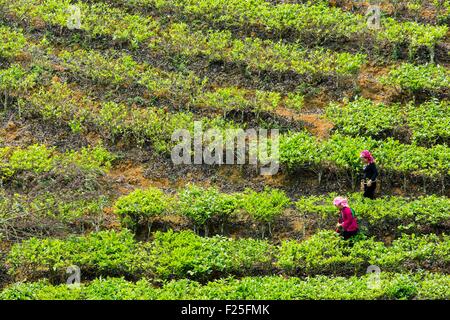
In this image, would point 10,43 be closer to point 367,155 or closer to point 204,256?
point 204,256

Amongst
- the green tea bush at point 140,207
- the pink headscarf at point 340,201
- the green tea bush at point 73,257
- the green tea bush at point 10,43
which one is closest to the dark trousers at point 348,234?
the pink headscarf at point 340,201

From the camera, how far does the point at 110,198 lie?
2180 centimetres

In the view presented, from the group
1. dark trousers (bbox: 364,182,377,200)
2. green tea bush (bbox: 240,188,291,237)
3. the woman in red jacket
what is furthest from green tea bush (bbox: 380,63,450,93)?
the woman in red jacket

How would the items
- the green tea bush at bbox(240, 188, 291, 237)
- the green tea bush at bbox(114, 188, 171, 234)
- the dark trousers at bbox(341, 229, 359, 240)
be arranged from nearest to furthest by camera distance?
the dark trousers at bbox(341, 229, 359, 240)
the green tea bush at bbox(240, 188, 291, 237)
the green tea bush at bbox(114, 188, 171, 234)

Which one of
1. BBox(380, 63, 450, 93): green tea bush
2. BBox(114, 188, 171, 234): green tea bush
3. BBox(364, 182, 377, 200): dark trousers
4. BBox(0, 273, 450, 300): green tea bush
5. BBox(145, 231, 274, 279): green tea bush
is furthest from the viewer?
BBox(380, 63, 450, 93): green tea bush

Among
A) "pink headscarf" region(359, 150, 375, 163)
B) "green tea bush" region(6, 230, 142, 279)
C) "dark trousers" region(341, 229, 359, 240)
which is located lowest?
"green tea bush" region(6, 230, 142, 279)

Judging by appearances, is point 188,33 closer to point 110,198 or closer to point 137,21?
point 137,21

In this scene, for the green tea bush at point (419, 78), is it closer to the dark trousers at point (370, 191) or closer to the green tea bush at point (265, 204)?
the dark trousers at point (370, 191)

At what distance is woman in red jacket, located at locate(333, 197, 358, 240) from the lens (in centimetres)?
1984

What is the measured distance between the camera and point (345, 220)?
20.0m

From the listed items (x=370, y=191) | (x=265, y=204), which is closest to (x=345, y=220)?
(x=370, y=191)

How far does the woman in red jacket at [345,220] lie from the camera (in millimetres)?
19844

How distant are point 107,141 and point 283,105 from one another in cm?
399

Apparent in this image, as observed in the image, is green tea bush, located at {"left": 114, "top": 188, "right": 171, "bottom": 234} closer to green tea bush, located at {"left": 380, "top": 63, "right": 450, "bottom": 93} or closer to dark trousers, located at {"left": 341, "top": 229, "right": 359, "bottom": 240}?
dark trousers, located at {"left": 341, "top": 229, "right": 359, "bottom": 240}
